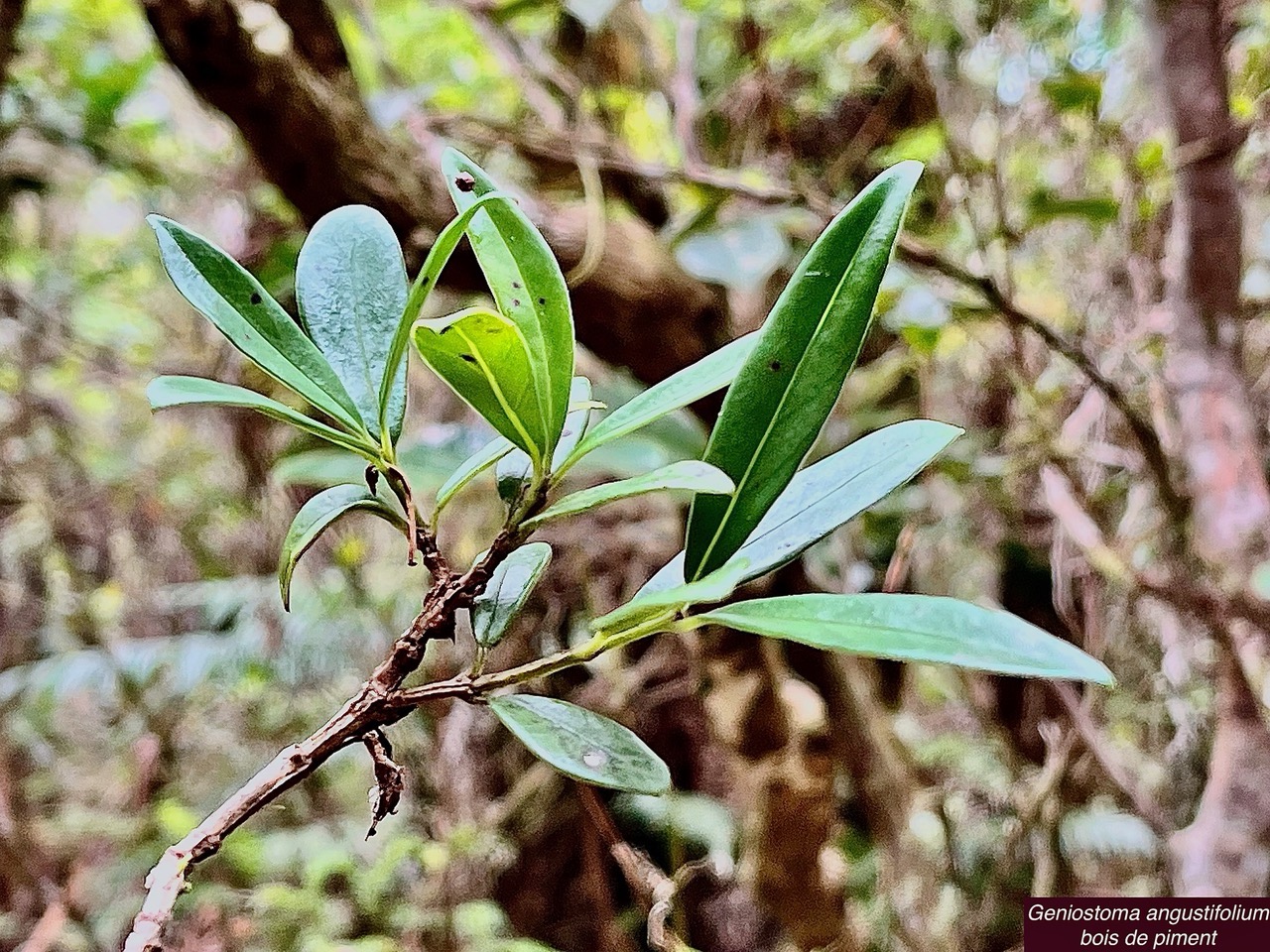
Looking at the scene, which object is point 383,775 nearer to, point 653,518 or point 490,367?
point 490,367

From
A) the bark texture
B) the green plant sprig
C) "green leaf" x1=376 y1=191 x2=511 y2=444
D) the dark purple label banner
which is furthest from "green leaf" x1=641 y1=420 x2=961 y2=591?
the bark texture

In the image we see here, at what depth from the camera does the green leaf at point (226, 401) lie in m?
0.23

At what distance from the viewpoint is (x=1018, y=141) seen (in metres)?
1.11

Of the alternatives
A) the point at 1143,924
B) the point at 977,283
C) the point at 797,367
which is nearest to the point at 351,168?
the point at 977,283

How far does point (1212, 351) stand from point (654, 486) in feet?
2.05

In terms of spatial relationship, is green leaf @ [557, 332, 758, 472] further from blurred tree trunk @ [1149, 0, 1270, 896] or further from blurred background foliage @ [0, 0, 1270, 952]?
blurred tree trunk @ [1149, 0, 1270, 896]

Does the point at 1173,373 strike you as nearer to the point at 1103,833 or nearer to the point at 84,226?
the point at 1103,833

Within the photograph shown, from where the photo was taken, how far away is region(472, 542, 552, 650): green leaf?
0.26 m

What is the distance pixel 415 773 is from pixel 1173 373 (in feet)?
3.02

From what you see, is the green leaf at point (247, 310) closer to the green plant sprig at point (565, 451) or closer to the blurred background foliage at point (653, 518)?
the green plant sprig at point (565, 451)

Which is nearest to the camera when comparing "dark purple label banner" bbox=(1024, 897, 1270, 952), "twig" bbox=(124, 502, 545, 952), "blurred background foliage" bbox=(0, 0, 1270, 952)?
→ "twig" bbox=(124, 502, 545, 952)

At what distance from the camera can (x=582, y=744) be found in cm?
25

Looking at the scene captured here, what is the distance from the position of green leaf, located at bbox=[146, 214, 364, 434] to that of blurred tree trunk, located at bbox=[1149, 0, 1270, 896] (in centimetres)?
63

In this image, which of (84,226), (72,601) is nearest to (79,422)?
(72,601)
